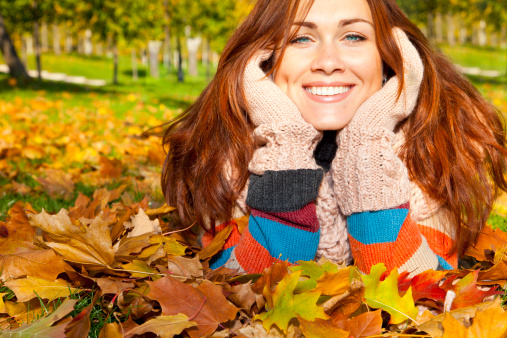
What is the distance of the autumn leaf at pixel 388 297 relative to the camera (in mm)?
1326

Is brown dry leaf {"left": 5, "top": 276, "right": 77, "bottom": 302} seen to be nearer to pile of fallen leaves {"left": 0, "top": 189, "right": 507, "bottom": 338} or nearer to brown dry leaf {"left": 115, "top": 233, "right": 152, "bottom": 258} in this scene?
pile of fallen leaves {"left": 0, "top": 189, "right": 507, "bottom": 338}

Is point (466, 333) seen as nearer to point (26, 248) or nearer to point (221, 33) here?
point (26, 248)

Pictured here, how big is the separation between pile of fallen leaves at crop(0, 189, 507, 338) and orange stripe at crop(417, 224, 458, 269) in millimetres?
207

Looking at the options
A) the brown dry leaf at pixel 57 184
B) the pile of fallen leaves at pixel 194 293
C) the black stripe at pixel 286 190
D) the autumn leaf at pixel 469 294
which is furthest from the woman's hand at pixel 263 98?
the brown dry leaf at pixel 57 184

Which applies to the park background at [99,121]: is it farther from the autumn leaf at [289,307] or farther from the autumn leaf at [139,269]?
the autumn leaf at [289,307]

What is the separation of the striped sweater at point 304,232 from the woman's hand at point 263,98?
23 cm

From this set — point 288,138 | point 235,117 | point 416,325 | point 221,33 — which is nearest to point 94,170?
point 235,117

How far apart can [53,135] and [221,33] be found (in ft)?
58.3

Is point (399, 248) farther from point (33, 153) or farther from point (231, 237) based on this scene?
point (33, 153)

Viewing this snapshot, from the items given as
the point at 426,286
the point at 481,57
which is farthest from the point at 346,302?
the point at 481,57

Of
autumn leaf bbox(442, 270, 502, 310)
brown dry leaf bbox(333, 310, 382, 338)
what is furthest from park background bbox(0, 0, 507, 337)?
autumn leaf bbox(442, 270, 502, 310)

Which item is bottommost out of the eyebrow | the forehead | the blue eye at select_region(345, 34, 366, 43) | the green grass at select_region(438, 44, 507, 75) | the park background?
the green grass at select_region(438, 44, 507, 75)

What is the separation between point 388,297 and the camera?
135 centimetres

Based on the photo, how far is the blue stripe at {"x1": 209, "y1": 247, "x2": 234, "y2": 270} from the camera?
1.93 metres
